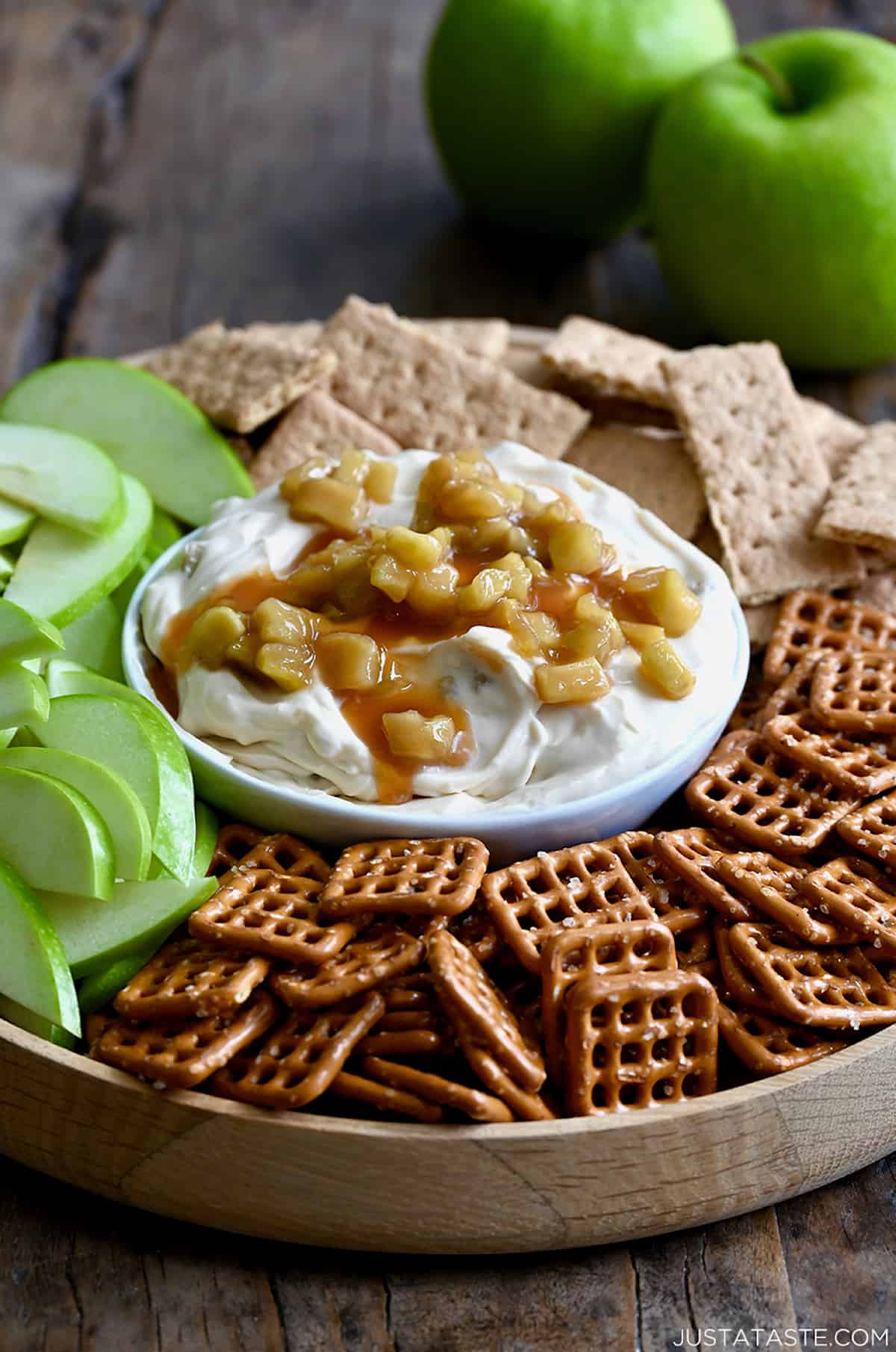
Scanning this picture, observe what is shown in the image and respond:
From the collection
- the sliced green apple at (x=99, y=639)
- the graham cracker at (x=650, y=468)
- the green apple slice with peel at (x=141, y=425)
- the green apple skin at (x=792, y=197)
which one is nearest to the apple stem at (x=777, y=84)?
the green apple skin at (x=792, y=197)

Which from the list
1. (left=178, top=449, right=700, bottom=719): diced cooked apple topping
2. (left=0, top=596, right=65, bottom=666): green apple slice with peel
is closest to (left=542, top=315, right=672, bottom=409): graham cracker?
(left=178, top=449, right=700, bottom=719): diced cooked apple topping

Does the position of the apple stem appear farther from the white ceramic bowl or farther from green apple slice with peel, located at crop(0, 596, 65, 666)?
green apple slice with peel, located at crop(0, 596, 65, 666)

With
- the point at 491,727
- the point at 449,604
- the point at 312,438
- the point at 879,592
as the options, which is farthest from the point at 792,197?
the point at 491,727

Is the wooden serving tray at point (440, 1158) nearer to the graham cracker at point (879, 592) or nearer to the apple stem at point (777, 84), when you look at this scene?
the graham cracker at point (879, 592)

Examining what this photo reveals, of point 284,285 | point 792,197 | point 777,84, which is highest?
point 777,84

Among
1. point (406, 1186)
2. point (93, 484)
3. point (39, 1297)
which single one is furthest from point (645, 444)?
point (39, 1297)

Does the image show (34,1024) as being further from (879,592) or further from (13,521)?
(879,592)
